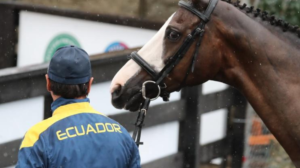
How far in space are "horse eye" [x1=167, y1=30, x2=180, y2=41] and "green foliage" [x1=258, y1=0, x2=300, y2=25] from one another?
3741 mm

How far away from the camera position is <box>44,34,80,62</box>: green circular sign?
23.9 feet

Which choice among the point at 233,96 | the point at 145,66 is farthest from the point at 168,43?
the point at 233,96

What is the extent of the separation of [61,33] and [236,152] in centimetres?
254

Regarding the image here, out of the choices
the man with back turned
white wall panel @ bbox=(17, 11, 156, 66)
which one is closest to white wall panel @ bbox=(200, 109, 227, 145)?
white wall panel @ bbox=(17, 11, 156, 66)

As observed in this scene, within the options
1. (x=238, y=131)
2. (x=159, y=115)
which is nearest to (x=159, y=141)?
(x=159, y=115)

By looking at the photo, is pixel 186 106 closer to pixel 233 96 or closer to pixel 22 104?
pixel 233 96

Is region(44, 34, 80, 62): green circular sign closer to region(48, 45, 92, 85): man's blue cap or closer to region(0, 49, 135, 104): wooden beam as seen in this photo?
region(0, 49, 135, 104): wooden beam

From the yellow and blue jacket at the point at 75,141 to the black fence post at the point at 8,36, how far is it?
5449 mm

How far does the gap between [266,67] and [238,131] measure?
10.3 ft

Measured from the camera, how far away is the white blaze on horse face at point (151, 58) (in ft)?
13.1

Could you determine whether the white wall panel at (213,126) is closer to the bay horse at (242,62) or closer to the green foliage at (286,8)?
the green foliage at (286,8)

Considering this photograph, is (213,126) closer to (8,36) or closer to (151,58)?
(151,58)

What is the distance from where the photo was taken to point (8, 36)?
8.05 metres

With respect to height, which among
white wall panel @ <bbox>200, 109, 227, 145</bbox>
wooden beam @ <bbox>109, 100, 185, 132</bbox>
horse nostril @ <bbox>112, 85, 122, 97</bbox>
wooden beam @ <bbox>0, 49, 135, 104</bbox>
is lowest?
white wall panel @ <bbox>200, 109, 227, 145</bbox>
